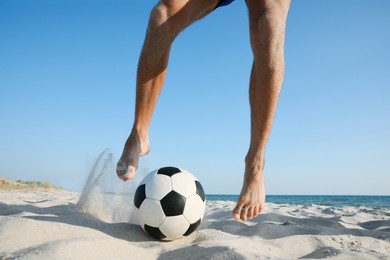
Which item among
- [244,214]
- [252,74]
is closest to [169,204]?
[244,214]

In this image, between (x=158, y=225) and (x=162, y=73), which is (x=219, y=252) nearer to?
(x=158, y=225)

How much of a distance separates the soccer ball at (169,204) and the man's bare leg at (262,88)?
28cm

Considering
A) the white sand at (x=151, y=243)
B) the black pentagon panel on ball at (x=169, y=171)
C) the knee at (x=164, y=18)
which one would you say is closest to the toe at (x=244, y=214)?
the white sand at (x=151, y=243)

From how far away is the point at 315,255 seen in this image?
1.69 metres

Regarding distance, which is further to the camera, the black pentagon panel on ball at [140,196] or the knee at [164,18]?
the knee at [164,18]

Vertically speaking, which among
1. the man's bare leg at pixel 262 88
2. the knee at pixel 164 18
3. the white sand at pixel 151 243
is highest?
the knee at pixel 164 18

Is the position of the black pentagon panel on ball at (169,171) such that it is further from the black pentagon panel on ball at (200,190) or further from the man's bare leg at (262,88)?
the man's bare leg at (262,88)

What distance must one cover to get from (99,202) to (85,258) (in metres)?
1.30

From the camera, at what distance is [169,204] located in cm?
192

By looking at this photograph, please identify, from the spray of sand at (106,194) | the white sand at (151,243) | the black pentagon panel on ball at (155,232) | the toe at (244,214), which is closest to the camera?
the white sand at (151,243)

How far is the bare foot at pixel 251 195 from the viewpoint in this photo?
1.97 meters

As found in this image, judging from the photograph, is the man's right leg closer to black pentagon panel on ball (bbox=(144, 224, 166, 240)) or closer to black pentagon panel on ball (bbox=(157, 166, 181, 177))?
black pentagon panel on ball (bbox=(157, 166, 181, 177))

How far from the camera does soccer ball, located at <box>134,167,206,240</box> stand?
1866 mm

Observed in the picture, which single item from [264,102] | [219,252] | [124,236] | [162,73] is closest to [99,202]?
[124,236]
